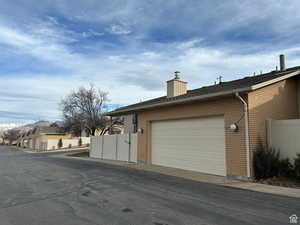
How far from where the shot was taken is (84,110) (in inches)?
1373

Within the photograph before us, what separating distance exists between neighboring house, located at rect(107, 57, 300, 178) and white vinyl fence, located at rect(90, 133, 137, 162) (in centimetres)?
187

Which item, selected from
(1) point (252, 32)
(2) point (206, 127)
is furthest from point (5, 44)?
(1) point (252, 32)

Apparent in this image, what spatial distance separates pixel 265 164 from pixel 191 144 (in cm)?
340

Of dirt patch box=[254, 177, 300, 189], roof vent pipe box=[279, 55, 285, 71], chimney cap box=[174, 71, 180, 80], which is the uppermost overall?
roof vent pipe box=[279, 55, 285, 71]

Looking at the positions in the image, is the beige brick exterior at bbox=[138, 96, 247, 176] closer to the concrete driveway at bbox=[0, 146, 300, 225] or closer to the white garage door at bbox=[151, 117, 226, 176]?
the white garage door at bbox=[151, 117, 226, 176]

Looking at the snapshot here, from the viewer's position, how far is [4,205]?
4938mm

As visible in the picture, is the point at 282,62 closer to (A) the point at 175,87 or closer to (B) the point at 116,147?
(A) the point at 175,87

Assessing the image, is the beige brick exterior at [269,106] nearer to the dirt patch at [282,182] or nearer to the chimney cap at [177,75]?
the dirt patch at [282,182]

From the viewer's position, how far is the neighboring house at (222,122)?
310 inches

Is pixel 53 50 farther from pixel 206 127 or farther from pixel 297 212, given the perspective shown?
pixel 297 212

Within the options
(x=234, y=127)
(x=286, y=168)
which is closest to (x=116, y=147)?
(x=234, y=127)

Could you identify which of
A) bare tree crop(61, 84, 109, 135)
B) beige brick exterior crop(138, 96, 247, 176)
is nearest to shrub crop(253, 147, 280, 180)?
beige brick exterior crop(138, 96, 247, 176)

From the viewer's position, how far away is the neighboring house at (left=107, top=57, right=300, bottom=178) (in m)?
7.88

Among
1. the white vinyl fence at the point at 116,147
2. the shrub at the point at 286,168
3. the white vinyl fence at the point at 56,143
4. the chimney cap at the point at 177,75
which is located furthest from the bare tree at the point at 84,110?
the shrub at the point at 286,168
